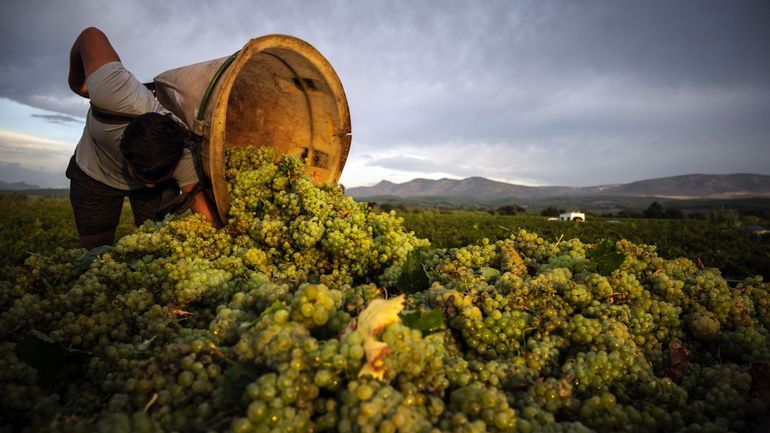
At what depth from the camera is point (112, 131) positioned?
318cm

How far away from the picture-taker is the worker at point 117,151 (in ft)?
8.98

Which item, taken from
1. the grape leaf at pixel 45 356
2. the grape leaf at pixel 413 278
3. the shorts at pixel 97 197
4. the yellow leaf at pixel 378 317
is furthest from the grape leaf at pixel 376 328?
the shorts at pixel 97 197

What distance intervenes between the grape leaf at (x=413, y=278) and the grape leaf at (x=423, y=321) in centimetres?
87

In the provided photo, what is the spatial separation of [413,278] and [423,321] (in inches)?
37.0

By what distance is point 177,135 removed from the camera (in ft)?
8.99

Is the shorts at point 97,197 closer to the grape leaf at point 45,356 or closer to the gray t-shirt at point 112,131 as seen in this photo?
the gray t-shirt at point 112,131

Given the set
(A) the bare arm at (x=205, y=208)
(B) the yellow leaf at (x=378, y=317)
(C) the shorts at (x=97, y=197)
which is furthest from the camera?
(C) the shorts at (x=97, y=197)

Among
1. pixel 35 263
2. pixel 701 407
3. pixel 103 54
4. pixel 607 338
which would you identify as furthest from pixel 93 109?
pixel 701 407

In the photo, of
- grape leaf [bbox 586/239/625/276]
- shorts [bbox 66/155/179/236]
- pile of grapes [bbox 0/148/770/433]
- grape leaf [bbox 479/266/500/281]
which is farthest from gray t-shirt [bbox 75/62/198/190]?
grape leaf [bbox 586/239/625/276]

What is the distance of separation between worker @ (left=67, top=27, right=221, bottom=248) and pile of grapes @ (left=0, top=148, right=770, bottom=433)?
686 mm

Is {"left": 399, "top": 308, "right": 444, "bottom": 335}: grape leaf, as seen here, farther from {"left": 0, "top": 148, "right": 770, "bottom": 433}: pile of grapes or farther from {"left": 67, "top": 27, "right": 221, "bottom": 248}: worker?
{"left": 67, "top": 27, "right": 221, "bottom": 248}: worker

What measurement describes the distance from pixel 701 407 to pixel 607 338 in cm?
39

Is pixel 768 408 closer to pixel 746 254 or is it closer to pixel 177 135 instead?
pixel 177 135

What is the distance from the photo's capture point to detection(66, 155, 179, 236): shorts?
3.67m
